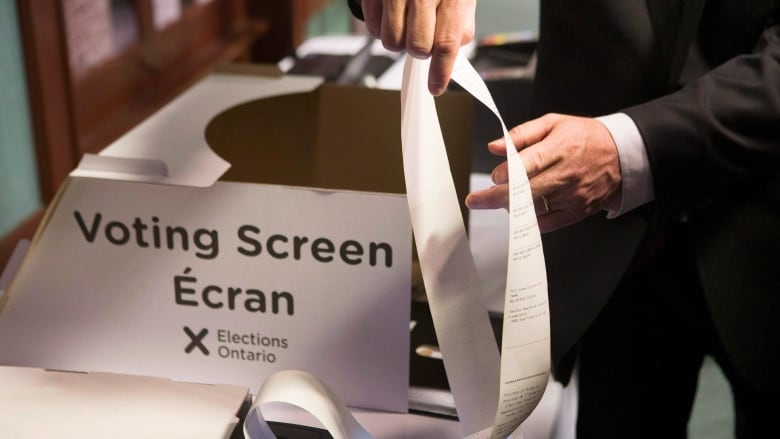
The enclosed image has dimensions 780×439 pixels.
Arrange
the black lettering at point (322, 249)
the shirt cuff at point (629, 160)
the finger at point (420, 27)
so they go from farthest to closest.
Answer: the shirt cuff at point (629, 160)
the black lettering at point (322, 249)
the finger at point (420, 27)

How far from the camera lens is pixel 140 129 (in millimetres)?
1034

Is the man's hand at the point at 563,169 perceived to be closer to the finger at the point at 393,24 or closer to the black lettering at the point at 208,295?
the finger at the point at 393,24

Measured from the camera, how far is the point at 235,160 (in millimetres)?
1096

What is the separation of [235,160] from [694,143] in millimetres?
530

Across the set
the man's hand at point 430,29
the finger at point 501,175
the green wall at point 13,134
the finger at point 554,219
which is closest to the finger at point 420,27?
the man's hand at point 430,29

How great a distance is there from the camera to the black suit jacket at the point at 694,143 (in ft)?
3.15

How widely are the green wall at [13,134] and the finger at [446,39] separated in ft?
3.53

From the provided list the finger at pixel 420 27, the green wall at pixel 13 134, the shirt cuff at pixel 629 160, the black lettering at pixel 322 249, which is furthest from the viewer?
the green wall at pixel 13 134

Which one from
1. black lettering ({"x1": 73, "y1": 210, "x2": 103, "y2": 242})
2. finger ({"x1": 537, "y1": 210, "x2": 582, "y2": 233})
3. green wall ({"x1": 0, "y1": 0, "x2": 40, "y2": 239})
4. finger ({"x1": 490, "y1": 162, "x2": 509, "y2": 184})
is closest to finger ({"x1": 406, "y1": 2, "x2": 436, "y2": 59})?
finger ({"x1": 490, "y1": 162, "x2": 509, "y2": 184})

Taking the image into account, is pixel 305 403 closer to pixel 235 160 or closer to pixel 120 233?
pixel 120 233

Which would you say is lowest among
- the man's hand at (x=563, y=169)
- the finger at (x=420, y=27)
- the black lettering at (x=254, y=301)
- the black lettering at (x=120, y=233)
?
the black lettering at (x=254, y=301)

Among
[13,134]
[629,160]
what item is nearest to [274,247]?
[629,160]

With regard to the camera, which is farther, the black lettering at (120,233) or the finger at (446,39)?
the black lettering at (120,233)

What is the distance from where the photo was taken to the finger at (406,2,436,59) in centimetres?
72
